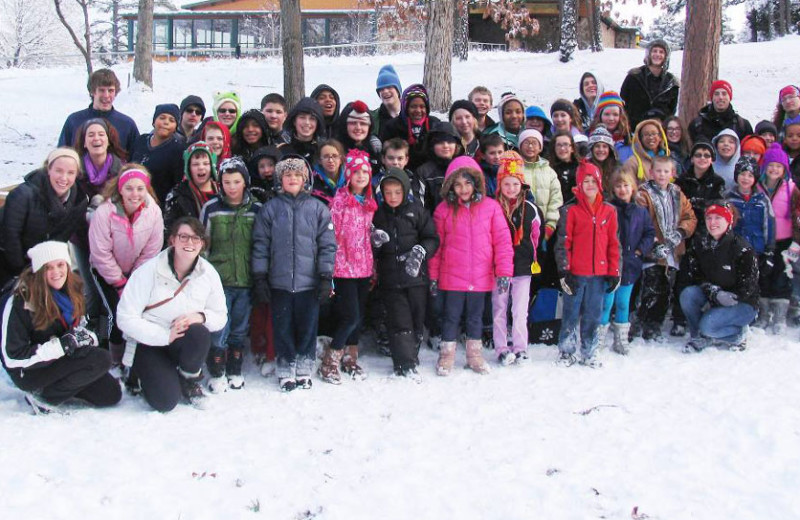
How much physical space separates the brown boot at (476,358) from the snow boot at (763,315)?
2.96m

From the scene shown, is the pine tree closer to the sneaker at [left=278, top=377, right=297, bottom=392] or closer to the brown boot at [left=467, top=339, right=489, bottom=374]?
Result: the brown boot at [left=467, top=339, right=489, bottom=374]

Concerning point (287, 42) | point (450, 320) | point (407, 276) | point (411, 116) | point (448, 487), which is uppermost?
point (287, 42)

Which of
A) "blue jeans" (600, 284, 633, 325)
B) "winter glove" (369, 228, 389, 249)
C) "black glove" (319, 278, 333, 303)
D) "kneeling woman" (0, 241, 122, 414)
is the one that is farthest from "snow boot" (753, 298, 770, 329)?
"kneeling woman" (0, 241, 122, 414)

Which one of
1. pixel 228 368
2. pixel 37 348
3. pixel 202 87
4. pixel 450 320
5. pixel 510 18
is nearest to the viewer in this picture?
pixel 37 348

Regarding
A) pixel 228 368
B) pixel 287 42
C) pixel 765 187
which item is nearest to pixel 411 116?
pixel 228 368

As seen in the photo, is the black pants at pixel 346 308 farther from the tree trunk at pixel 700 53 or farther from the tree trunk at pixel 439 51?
the tree trunk at pixel 439 51

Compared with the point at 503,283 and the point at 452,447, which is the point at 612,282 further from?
the point at 452,447

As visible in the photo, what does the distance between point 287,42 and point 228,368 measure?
7.79 m

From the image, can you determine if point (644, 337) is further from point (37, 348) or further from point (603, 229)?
point (37, 348)

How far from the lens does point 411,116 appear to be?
21.6 ft

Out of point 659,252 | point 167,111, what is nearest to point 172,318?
point 167,111

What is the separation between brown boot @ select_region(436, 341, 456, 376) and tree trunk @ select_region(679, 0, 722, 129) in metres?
6.09

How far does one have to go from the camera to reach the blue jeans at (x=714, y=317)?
5973 mm

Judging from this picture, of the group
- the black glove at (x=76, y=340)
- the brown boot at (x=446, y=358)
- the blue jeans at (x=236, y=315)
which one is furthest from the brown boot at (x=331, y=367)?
the black glove at (x=76, y=340)
